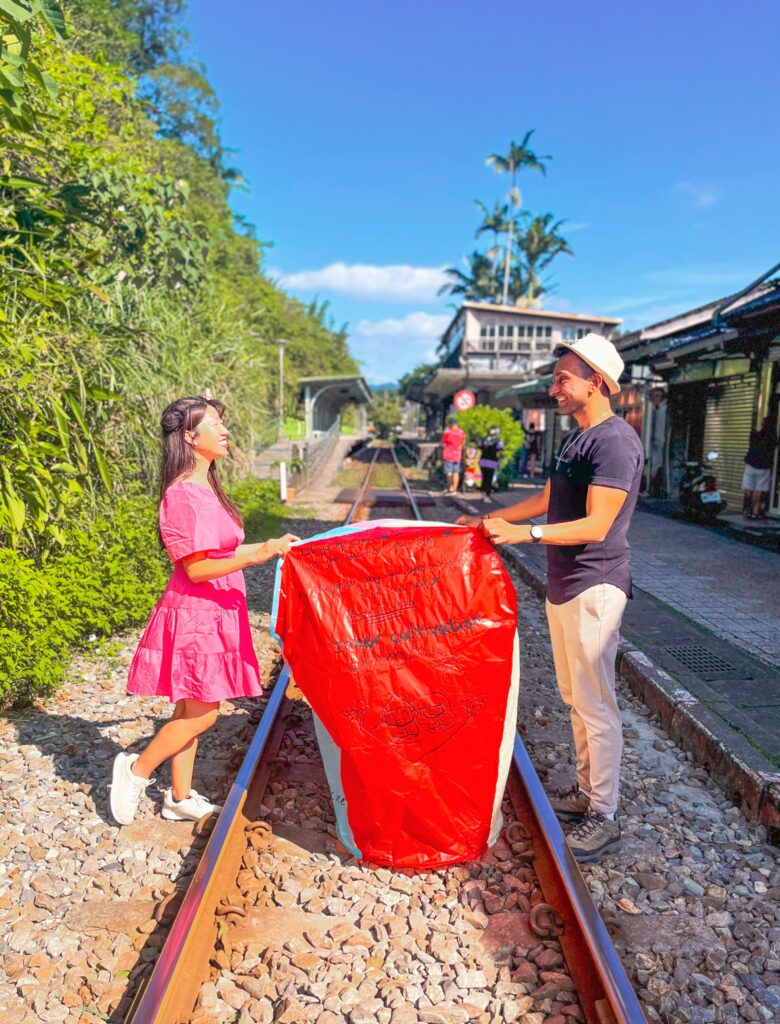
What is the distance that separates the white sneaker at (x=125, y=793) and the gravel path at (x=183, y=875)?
0.10 m

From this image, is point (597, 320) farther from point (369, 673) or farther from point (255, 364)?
point (369, 673)

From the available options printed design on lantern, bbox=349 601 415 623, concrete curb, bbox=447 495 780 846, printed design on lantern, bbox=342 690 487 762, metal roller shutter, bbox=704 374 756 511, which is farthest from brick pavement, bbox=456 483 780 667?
printed design on lantern, bbox=349 601 415 623

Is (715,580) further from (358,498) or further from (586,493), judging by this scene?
(358,498)

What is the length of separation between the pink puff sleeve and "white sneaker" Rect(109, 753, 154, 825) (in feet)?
3.55

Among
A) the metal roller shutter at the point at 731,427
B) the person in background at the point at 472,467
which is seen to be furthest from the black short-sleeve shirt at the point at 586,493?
the person in background at the point at 472,467

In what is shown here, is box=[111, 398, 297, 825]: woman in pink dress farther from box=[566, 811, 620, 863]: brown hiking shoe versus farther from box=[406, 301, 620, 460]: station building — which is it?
box=[406, 301, 620, 460]: station building

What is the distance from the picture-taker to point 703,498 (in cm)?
1256

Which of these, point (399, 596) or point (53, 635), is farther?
point (53, 635)

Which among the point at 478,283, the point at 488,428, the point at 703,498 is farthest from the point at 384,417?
the point at 703,498

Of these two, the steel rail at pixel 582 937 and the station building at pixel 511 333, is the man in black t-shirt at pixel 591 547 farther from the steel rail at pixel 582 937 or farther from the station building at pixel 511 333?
the station building at pixel 511 333

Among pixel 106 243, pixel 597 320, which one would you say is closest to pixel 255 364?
pixel 106 243

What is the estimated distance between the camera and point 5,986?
7.98 ft

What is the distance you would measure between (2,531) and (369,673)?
3767 millimetres

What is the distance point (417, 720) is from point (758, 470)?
11028 mm
